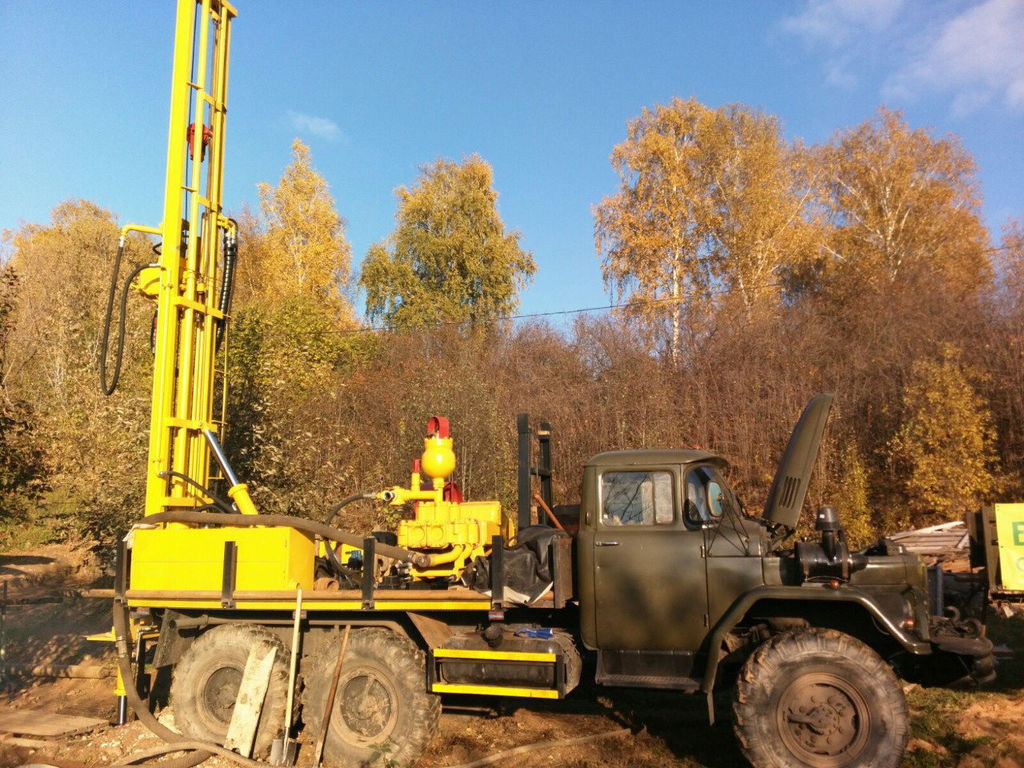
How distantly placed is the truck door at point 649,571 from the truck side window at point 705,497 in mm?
102

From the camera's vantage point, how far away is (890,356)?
2150cm

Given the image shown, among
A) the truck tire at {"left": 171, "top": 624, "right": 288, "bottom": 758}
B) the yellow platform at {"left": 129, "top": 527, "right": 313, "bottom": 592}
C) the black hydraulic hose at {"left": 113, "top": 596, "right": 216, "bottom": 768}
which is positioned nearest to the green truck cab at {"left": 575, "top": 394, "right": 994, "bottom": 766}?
the yellow platform at {"left": 129, "top": 527, "right": 313, "bottom": 592}

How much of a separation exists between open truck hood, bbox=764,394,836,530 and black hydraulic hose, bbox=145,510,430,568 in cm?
314

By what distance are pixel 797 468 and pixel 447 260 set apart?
2846 centimetres

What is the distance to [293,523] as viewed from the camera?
723cm

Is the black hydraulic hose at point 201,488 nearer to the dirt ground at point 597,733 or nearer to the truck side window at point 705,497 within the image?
the dirt ground at point 597,733

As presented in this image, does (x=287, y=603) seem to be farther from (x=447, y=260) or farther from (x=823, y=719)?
(x=447, y=260)

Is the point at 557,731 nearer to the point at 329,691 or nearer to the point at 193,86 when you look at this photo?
the point at 329,691

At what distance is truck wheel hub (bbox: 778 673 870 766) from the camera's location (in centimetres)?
575

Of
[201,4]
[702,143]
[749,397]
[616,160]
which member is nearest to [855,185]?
[702,143]

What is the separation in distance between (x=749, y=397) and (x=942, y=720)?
14304mm

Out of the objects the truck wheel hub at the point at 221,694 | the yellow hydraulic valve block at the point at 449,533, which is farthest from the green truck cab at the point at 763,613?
the truck wheel hub at the point at 221,694

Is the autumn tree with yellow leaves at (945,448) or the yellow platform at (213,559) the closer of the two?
the yellow platform at (213,559)

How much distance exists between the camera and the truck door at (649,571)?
6242 millimetres
